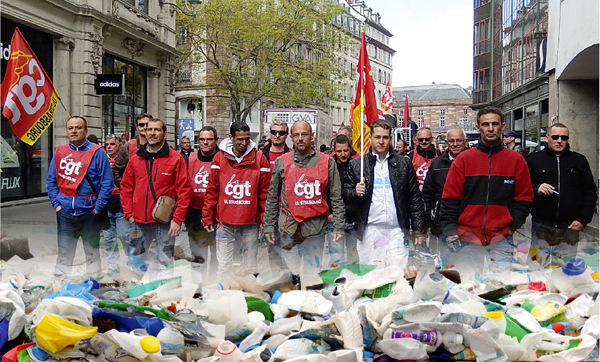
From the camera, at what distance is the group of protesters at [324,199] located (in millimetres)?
5211

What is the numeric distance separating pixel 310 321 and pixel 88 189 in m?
4.25

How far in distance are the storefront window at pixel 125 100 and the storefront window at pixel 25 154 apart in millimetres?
3476

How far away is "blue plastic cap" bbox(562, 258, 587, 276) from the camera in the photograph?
12.0 ft

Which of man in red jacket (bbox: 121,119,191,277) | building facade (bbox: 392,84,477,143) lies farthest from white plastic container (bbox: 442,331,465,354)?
building facade (bbox: 392,84,477,143)

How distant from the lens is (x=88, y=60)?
1998 cm

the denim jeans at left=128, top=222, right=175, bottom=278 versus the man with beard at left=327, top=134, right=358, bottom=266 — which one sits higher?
the man with beard at left=327, top=134, right=358, bottom=266

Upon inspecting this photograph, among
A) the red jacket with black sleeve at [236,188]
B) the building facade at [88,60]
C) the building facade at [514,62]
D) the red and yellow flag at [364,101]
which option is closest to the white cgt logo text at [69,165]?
the red jacket with black sleeve at [236,188]

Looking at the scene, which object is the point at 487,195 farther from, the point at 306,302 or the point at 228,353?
the point at 228,353

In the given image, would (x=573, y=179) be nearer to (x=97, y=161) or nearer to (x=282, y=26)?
(x=97, y=161)

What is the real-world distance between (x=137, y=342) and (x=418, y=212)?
3.70 m

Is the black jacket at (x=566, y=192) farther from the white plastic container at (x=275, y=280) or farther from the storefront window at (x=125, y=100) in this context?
the storefront window at (x=125, y=100)

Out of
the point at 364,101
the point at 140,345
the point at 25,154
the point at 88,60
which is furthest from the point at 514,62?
the point at 140,345

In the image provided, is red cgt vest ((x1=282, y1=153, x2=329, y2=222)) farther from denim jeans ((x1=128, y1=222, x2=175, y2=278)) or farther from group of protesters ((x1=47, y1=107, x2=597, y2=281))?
denim jeans ((x1=128, y1=222, x2=175, y2=278))

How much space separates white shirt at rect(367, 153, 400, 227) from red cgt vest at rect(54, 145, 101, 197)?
122 inches
